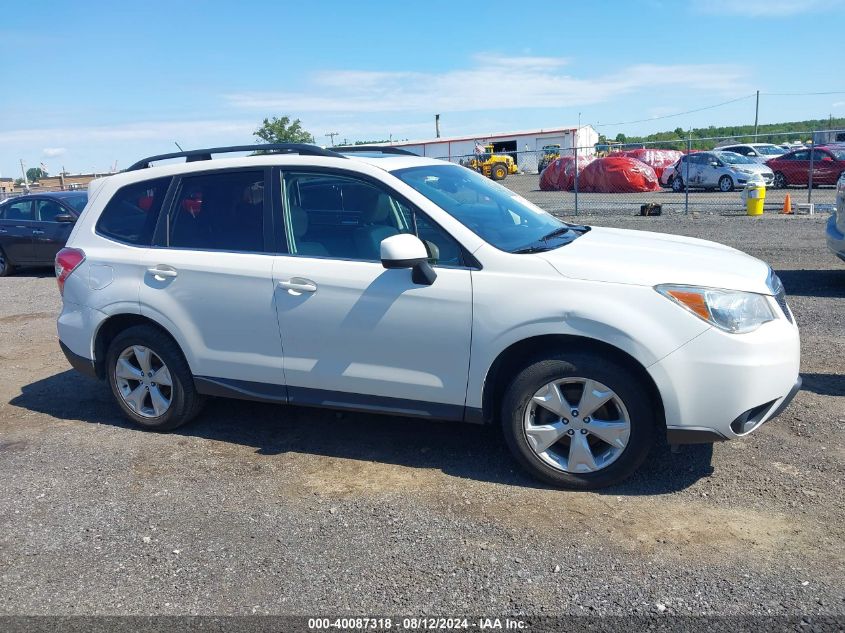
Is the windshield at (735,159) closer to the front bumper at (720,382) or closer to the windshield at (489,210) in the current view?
the windshield at (489,210)

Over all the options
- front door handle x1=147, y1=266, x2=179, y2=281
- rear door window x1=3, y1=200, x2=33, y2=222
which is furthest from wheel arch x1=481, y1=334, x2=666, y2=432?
rear door window x1=3, y1=200, x2=33, y2=222

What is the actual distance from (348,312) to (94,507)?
179 centimetres

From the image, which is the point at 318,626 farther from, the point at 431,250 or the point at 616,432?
the point at 431,250

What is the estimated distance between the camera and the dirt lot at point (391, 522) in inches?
134

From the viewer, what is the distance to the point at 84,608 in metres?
3.41

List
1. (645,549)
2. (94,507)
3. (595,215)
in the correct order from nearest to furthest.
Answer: (645,549) < (94,507) < (595,215)

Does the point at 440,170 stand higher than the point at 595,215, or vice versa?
the point at 440,170

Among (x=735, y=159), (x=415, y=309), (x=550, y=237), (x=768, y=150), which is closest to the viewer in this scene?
(x=415, y=309)

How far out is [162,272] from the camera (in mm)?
5164

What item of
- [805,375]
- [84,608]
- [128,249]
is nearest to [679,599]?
[84,608]

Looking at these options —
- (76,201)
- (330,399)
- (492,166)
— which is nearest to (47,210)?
(76,201)

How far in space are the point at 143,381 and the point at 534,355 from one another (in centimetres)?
→ 280

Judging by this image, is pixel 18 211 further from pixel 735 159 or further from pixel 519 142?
pixel 519 142

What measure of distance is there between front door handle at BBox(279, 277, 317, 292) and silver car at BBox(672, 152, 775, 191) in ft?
79.0
